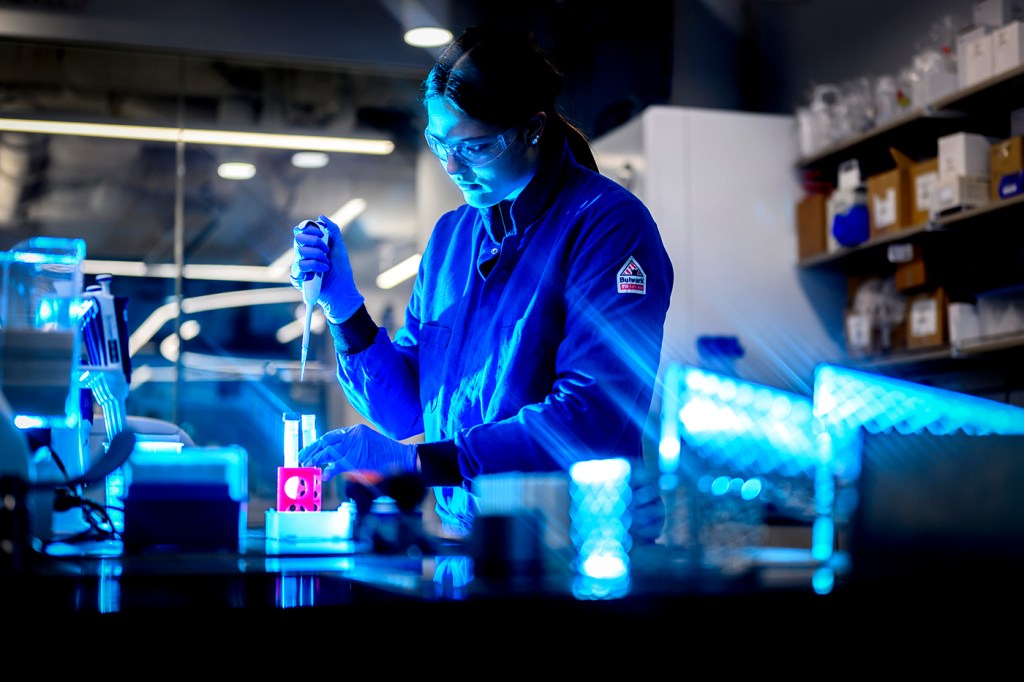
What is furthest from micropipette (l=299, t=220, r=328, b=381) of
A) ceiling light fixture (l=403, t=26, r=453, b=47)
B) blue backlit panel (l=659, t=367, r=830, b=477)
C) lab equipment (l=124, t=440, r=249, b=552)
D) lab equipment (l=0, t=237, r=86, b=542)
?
ceiling light fixture (l=403, t=26, r=453, b=47)

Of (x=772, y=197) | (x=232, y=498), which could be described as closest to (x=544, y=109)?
(x=232, y=498)

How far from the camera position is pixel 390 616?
29.7 inches

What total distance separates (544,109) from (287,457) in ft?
2.39

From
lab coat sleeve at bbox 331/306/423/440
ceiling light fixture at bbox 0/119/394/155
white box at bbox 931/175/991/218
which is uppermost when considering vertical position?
ceiling light fixture at bbox 0/119/394/155

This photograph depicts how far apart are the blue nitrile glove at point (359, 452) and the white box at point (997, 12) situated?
2.53 m

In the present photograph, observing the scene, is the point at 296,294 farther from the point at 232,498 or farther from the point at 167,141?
the point at 232,498

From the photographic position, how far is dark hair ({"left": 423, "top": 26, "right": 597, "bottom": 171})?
5.32 ft

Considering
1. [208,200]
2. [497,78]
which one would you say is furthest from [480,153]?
[208,200]

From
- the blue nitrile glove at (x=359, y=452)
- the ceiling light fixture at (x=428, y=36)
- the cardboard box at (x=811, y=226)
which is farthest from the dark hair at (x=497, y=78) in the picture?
the ceiling light fixture at (x=428, y=36)

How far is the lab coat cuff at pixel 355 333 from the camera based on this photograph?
5.87 ft

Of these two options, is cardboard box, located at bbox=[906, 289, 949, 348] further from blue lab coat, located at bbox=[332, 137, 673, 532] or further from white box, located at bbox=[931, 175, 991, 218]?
blue lab coat, located at bbox=[332, 137, 673, 532]

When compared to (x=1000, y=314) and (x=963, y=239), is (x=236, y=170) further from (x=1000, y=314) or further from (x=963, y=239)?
(x=1000, y=314)

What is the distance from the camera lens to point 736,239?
12.9ft

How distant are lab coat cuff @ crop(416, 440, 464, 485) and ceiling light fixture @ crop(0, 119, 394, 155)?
3.38 metres
